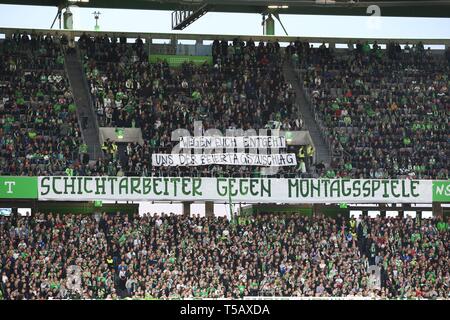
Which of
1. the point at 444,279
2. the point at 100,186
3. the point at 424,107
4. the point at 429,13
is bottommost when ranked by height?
the point at 444,279

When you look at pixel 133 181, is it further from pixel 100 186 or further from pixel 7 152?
pixel 7 152

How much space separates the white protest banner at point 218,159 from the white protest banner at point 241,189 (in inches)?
38.9

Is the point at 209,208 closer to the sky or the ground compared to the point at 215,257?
closer to the sky

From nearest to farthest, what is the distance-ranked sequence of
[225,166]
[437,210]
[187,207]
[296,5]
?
[225,166] < [187,207] < [437,210] < [296,5]

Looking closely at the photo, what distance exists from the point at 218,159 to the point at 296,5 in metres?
9.00

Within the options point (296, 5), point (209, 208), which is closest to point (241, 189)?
point (209, 208)

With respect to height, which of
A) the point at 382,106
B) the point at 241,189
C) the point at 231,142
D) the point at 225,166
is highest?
the point at 382,106

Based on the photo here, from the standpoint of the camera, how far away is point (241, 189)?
118 feet

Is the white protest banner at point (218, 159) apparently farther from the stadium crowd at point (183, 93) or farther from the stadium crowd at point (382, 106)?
the stadium crowd at point (382, 106)

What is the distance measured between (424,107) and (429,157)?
347 cm

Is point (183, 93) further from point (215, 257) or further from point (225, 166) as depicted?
point (215, 257)

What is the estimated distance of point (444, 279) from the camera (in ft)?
110

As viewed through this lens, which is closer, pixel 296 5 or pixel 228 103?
pixel 228 103
